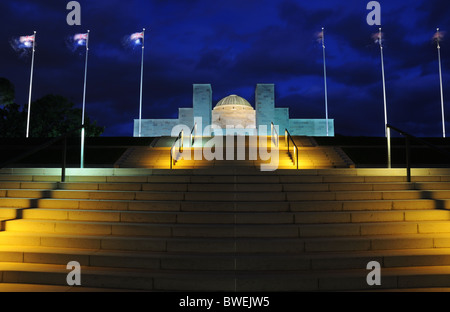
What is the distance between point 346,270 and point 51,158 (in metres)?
14.3

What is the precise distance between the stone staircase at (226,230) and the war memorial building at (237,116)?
2701cm

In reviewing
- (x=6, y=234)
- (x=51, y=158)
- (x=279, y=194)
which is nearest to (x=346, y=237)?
(x=279, y=194)

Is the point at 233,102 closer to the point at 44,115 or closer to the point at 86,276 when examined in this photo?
the point at 44,115

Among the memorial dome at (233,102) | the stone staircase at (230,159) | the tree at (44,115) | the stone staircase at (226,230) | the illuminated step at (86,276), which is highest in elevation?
the memorial dome at (233,102)

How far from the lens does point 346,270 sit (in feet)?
13.0

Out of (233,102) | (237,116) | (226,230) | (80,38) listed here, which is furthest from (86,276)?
(233,102)

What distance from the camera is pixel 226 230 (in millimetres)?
4758

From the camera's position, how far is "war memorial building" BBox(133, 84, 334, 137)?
3388 cm

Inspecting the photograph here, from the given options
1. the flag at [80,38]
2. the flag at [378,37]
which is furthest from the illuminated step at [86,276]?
the flag at [378,37]

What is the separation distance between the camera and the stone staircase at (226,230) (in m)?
3.76

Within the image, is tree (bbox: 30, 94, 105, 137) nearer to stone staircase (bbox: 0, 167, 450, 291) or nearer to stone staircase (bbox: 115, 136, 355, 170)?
stone staircase (bbox: 115, 136, 355, 170)

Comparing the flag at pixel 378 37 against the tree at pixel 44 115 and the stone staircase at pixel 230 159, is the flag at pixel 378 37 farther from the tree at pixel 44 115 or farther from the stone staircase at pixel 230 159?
the tree at pixel 44 115
